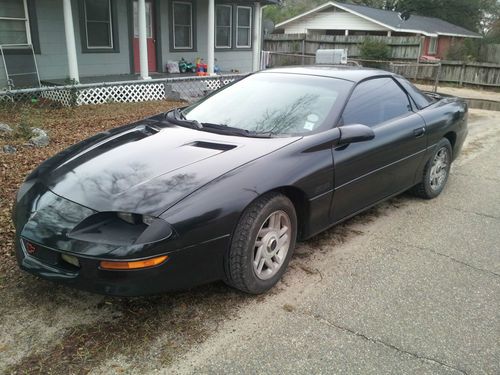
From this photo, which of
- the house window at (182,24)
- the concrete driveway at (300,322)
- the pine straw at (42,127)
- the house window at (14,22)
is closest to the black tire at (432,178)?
the concrete driveway at (300,322)

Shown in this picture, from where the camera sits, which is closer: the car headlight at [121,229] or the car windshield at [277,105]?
the car headlight at [121,229]


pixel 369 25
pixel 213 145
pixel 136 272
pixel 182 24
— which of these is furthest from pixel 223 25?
pixel 369 25

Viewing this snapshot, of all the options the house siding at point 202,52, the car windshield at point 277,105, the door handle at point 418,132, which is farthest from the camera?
the house siding at point 202,52

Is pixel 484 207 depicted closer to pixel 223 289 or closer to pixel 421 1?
pixel 223 289

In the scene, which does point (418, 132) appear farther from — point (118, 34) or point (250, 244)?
point (118, 34)

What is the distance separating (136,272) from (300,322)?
106 cm

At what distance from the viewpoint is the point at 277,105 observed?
3.84m

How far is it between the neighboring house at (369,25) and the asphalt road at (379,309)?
80.9 feet

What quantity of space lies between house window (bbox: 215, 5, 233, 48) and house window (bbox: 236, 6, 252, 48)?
0.33 m

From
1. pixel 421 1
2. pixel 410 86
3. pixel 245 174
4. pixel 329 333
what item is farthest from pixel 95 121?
pixel 421 1

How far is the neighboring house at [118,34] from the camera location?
1053 centimetres

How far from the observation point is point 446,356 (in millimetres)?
2594

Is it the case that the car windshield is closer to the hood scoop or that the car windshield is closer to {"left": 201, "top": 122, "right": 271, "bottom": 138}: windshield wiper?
{"left": 201, "top": 122, "right": 271, "bottom": 138}: windshield wiper

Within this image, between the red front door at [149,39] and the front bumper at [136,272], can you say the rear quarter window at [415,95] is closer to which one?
the front bumper at [136,272]
